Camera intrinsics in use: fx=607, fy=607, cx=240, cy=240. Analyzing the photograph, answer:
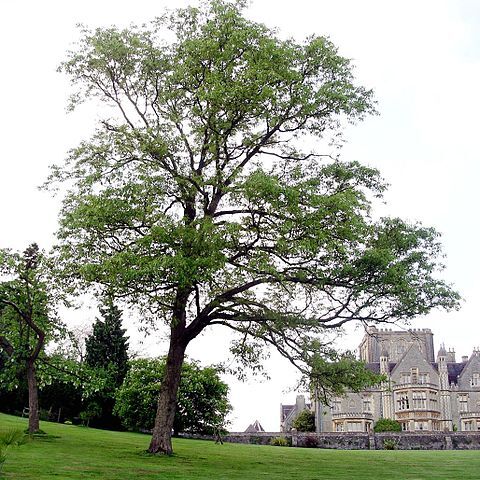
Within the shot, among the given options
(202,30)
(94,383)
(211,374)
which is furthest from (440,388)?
(202,30)

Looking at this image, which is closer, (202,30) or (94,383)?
(202,30)

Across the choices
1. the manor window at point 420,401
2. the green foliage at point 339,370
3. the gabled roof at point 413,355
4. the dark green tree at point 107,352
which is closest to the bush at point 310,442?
the dark green tree at point 107,352

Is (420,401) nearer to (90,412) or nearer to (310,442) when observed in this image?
(310,442)

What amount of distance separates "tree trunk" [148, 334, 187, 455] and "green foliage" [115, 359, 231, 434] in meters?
17.6

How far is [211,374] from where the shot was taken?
4053 cm

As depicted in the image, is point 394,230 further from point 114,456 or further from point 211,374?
point 211,374

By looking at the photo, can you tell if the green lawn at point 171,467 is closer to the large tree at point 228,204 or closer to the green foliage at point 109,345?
the large tree at point 228,204

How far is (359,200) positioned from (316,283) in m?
3.43

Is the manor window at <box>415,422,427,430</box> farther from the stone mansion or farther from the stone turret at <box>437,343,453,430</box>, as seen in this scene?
the stone turret at <box>437,343,453,430</box>

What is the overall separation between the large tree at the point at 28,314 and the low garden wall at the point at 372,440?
20339 mm

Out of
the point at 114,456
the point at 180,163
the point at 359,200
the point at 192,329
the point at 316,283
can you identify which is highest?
the point at 180,163

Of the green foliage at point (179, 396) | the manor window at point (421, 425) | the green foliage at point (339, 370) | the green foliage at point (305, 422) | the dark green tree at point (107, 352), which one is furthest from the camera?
the manor window at point (421, 425)

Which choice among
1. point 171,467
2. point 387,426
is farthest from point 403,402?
point 171,467

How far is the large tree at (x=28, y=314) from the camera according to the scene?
2450 cm
